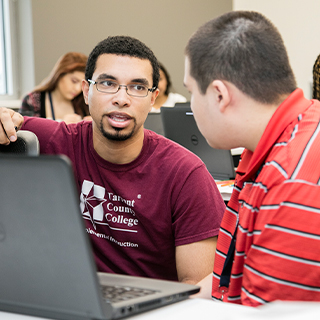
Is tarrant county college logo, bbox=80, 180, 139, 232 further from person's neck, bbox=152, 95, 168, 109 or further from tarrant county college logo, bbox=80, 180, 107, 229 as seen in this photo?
person's neck, bbox=152, 95, 168, 109

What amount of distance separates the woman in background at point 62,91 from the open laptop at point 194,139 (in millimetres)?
1375

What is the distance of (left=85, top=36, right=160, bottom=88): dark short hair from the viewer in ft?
4.99

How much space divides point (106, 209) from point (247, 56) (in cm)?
71

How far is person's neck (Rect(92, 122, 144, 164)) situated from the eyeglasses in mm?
123

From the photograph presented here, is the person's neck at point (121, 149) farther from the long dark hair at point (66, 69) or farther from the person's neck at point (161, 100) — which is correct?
the person's neck at point (161, 100)

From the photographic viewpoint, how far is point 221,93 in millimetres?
937

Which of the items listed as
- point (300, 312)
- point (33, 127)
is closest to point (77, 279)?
point (300, 312)

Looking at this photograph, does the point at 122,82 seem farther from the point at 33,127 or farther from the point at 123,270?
the point at 123,270

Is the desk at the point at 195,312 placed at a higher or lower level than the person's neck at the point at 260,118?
lower

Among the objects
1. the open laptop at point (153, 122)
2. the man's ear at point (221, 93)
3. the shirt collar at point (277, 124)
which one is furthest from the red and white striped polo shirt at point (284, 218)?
the open laptop at point (153, 122)

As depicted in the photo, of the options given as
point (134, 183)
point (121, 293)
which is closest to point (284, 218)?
point (121, 293)

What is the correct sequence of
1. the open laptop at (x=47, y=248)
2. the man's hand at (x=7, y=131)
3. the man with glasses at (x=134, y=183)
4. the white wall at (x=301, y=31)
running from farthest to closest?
the white wall at (x=301, y=31) → the man with glasses at (x=134, y=183) → the man's hand at (x=7, y=131) → the open laptop at (x=47, y=248)

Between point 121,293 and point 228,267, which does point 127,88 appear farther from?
point 121,293

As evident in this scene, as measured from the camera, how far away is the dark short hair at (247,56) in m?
0.92
